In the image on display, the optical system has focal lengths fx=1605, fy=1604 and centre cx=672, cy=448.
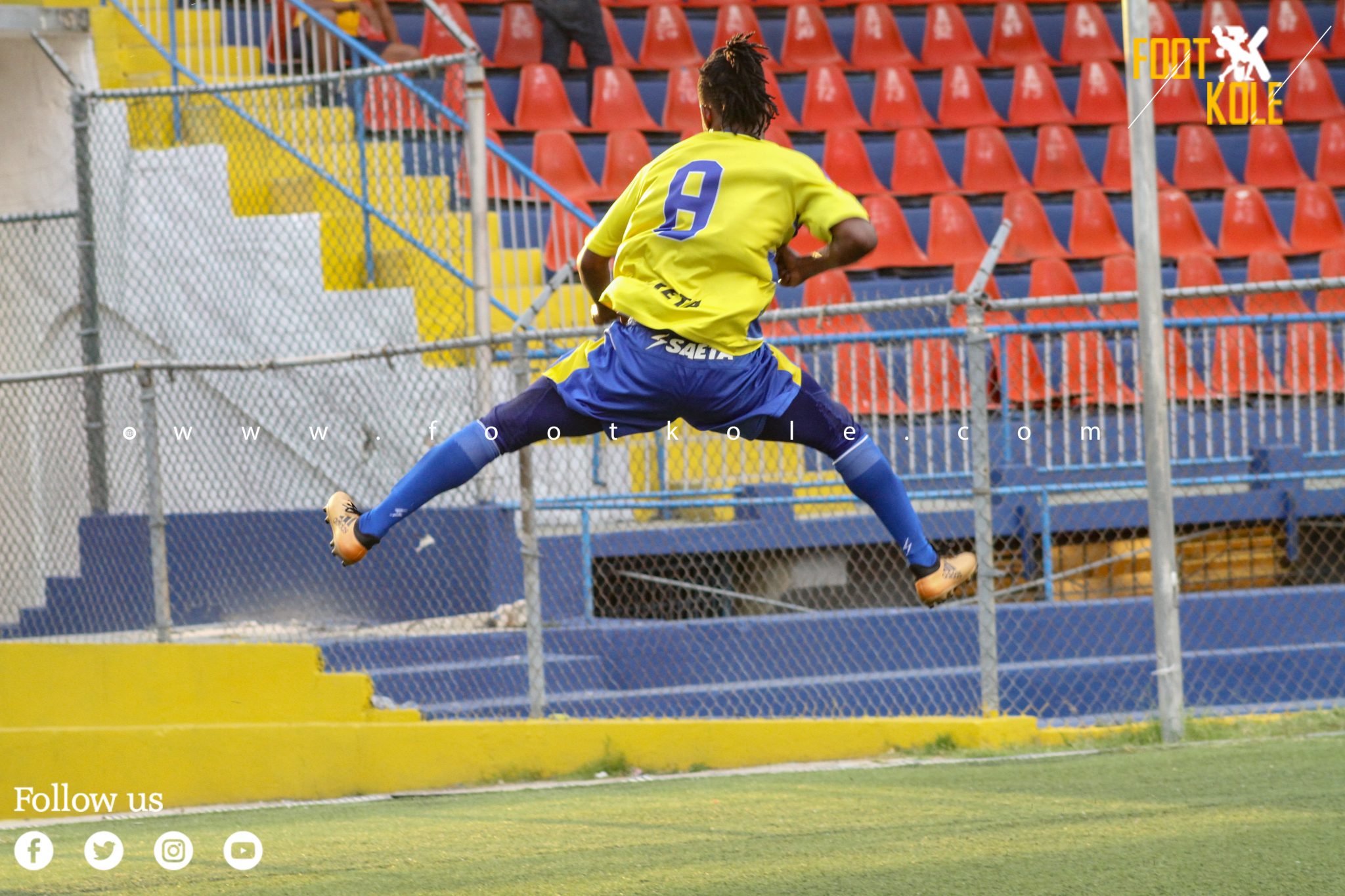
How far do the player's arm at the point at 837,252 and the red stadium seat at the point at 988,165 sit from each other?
27.7 feet

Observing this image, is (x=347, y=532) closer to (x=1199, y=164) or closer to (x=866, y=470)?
(x=866, y=470)

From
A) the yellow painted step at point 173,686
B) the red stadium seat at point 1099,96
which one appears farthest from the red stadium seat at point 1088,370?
the yellow painted step at point 173,686

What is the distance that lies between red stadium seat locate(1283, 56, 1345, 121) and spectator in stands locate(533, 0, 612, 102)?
5.81 meters

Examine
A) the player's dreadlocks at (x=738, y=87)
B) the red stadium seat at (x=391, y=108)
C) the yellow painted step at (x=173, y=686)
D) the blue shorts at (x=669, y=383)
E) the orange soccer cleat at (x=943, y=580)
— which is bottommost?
the yellow painted step at (x=173, y=686)

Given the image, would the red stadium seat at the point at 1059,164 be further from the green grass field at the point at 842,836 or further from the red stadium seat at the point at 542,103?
the green grass field at the point at 842,836

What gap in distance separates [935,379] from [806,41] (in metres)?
4.96

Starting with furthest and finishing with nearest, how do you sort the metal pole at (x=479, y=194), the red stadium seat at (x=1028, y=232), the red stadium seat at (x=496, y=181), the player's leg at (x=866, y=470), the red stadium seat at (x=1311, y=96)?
1. the red stadium seat at (x=1311, y=96)
2. the red stadium seat at (x=1028, y=232)
3. the red stadium seat at (x=496, y=181)
4. the metal pole at (x=479, y=194)
5. the player's leg at (x=866, y=470)

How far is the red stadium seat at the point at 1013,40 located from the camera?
44.4ft

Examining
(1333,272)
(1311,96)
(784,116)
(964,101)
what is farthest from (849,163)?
(1311,96)

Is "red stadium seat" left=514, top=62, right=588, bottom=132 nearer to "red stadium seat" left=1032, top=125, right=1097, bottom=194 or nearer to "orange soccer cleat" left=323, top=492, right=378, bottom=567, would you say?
"red stadium seat" left=1032, top=125, right=1097, bottom=194

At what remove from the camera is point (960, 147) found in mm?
12781

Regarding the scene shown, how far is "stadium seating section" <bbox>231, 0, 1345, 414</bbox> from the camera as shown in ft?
37.9

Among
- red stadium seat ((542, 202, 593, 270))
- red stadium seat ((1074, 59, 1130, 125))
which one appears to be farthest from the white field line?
red stadium seat ((1074, 59, 1130, 125))

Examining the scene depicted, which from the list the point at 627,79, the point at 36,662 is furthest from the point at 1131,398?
the point at 36,662
